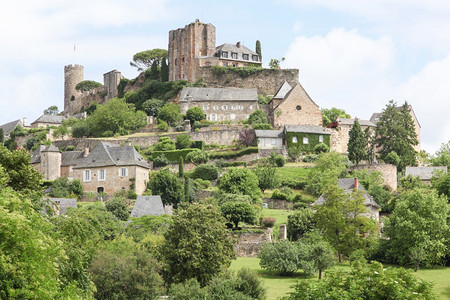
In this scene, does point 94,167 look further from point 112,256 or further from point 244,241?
point 112,256

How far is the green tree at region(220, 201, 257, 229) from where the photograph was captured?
4988 centimetres

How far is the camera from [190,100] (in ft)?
288

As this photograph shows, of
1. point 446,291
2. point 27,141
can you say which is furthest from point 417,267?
point 27,141

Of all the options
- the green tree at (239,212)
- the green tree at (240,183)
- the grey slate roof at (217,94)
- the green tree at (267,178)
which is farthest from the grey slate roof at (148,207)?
the grey slate roof at (217,94)

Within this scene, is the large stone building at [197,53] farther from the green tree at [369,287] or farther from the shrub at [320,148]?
the green tree at [369,287]

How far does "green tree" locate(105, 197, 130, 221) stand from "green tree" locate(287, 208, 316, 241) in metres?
13.2

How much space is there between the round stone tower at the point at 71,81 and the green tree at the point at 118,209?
219 ft

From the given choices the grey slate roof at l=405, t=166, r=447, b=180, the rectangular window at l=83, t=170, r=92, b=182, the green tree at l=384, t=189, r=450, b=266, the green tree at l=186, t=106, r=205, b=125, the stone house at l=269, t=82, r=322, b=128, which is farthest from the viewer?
the green tree at l=186, t=106, r=205, b=125

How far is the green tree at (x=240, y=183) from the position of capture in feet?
190

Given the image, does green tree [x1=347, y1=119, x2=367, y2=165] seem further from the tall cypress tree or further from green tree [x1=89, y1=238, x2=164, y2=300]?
green tree [x1=89, y1=238, x2=164, y2=300]

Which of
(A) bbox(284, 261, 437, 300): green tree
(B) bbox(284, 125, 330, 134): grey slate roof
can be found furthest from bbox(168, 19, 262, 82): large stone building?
(A) bbox(284, 261, 437, 300): green tree

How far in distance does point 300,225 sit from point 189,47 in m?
54.2

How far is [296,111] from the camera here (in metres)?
81.4

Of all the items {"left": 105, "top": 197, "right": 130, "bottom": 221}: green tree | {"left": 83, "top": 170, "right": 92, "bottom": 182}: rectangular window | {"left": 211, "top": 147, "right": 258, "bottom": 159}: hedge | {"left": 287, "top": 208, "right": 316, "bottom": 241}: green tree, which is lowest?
{"left": 287, "top": 208, "right": 316, "bottom": 241}: green tree
